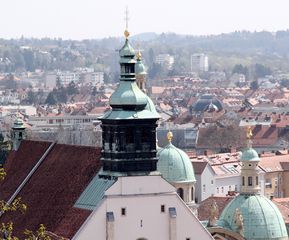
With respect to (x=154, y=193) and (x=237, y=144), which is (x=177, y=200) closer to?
(x=154, y=193)

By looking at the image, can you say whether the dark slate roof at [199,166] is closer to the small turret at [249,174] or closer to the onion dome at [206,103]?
the small turret at [249,174]

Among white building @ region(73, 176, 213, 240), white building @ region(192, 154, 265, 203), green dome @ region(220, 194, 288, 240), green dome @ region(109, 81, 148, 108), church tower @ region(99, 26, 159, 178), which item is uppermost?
green dome @ region(109, 81, 148, 108)

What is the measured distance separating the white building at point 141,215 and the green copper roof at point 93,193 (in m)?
0.38

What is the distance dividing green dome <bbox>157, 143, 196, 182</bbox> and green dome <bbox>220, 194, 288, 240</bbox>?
11.5ft

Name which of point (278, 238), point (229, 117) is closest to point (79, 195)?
point (278, 238)

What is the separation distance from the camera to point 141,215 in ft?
109

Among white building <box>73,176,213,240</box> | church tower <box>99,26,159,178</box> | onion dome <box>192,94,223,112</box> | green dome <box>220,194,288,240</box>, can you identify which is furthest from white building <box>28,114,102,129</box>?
church tower <box>99,26,159,178</box>

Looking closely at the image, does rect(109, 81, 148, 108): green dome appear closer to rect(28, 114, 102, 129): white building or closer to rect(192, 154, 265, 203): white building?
rect(192, 154, 265, 203): white building

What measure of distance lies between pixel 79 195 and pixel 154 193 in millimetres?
2123

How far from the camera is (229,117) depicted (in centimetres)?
13850

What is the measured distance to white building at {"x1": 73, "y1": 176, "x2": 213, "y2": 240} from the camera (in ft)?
107

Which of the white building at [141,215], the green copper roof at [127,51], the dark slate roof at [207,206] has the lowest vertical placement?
the dark slate roof at [207,206]

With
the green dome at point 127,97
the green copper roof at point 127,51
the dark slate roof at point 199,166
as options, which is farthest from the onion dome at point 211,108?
the green dome at point 127,97

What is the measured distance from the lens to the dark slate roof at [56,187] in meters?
34.2
